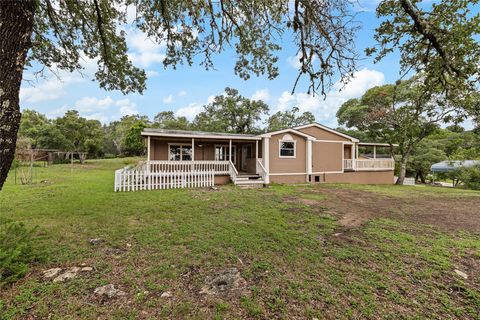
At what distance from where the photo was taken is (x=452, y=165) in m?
21.7

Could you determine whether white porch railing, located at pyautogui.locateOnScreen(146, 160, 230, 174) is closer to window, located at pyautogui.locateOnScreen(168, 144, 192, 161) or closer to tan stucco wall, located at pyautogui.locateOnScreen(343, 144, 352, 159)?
window, located at pyautogui.locateOnScreen(168, 144, 192, 161)

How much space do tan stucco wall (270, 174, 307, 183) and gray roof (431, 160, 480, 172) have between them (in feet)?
58.4

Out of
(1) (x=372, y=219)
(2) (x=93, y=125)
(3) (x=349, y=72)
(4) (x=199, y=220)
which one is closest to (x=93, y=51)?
(4) (x=199, y=220)

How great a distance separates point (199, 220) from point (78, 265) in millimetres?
2597

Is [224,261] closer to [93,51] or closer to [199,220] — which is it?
[199,220]

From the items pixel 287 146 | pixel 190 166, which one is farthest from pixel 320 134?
pixel 190 166

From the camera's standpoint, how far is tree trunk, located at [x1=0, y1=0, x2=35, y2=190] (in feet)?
6.52

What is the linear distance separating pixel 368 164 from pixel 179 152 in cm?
1390

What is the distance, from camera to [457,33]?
290cm

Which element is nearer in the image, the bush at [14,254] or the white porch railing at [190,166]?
the bush at [14,254]

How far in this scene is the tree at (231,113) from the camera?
1112 inches

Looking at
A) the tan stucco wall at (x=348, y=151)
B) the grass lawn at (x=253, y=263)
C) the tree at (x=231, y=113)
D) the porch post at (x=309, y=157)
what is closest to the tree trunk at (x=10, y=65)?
the grass lawn at (x=253, y=263)

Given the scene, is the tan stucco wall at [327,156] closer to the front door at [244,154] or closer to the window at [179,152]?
the front door at [244,154]

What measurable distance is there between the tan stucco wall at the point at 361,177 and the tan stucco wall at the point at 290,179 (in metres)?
0.91
